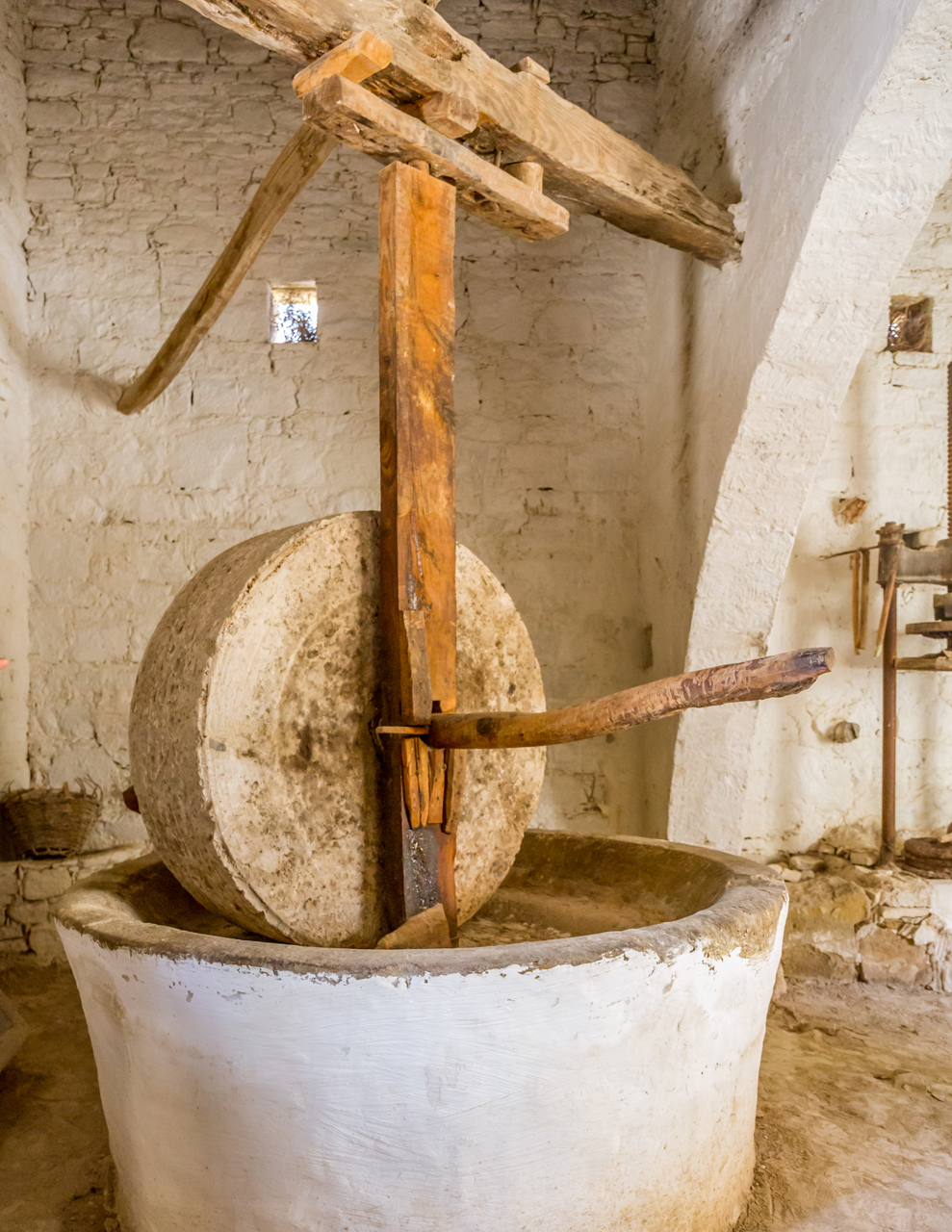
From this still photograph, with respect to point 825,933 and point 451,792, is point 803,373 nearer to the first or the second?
point 451,792

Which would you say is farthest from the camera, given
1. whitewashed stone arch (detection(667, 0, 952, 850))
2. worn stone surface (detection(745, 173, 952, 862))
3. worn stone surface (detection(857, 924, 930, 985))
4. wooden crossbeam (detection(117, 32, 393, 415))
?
worn stone surface (detection(745, 173, 952, 862))

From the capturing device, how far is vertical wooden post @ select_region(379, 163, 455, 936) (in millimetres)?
2072

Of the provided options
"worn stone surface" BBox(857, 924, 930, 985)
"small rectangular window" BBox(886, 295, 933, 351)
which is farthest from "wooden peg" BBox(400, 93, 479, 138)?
"worn stone surface" BBox(857, 924, 930, 985)

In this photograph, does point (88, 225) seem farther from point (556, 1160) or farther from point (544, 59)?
point (556, 1160)

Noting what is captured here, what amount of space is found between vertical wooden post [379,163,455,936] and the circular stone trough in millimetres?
505

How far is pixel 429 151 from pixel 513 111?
1.58 feet

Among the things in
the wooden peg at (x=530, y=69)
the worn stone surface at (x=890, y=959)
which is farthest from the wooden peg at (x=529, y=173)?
the worn stone surface at (x=890, y=959)

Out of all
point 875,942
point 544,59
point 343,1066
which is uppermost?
point 544,59

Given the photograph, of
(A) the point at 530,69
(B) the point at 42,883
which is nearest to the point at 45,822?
(B) the point at 42,883

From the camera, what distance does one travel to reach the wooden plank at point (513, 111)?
2.12 meters

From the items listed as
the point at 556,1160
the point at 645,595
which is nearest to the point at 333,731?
the point at 556,1160

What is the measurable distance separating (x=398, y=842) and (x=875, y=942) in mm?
2496

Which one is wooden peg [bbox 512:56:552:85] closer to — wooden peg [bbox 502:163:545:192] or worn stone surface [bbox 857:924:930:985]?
wooden peg [bbox 502:163:545:192]

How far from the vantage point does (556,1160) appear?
1643mm
